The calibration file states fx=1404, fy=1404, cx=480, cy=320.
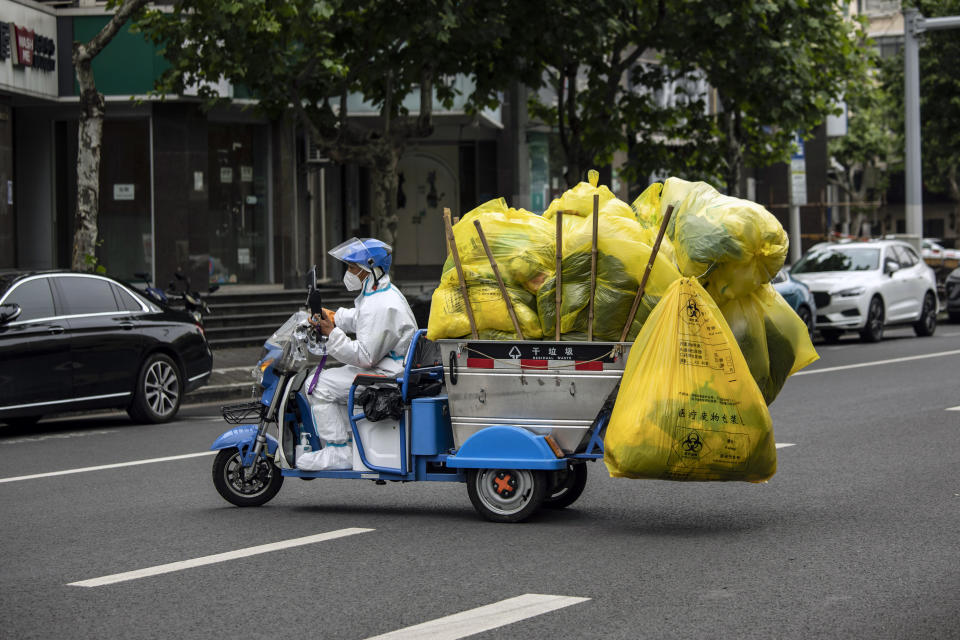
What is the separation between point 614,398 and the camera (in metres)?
7.53

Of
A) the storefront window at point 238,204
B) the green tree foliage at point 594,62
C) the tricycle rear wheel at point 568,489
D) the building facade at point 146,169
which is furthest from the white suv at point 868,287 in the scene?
the tricycle rear wheel at point 568,489

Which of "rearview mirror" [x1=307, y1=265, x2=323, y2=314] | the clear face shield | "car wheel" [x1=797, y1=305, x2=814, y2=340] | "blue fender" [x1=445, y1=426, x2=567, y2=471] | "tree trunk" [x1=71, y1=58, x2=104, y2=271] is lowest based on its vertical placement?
"blue fender" [x1=445, y1=426, x2=567, y2=471]

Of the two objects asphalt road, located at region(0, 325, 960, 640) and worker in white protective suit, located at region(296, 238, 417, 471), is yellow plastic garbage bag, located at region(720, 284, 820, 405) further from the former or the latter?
worker in white protective suit, located at region(296, 238, 417, 471)

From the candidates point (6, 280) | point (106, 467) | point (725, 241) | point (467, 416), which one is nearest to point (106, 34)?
point (6, 280)

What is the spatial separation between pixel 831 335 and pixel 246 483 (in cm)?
1796

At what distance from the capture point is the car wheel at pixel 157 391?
1352 centimetres

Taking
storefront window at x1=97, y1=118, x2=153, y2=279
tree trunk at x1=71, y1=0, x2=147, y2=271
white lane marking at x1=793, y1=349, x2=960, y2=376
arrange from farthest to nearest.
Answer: storefront window at x1=97, y1=118, x2=153, y2=279 → white lane marking at x1=793, y1=349, x2=960, y2=376 → tree trunk at x1=71, y1=0, x2=147, y2=271

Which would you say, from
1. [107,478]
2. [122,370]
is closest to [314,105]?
[122,370]

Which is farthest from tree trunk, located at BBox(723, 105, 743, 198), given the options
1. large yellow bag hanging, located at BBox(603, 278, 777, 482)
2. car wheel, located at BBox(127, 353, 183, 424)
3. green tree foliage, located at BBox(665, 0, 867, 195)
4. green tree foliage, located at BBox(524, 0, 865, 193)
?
large yellow bag hanging, located at BBox(603, 278, 777, 482)

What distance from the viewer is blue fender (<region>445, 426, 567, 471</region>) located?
7.46 m

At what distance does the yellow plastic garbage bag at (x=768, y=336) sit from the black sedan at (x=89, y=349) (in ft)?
23.0

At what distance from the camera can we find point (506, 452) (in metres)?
7.54

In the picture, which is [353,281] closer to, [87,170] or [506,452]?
[506,452]

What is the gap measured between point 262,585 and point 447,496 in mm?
2689
